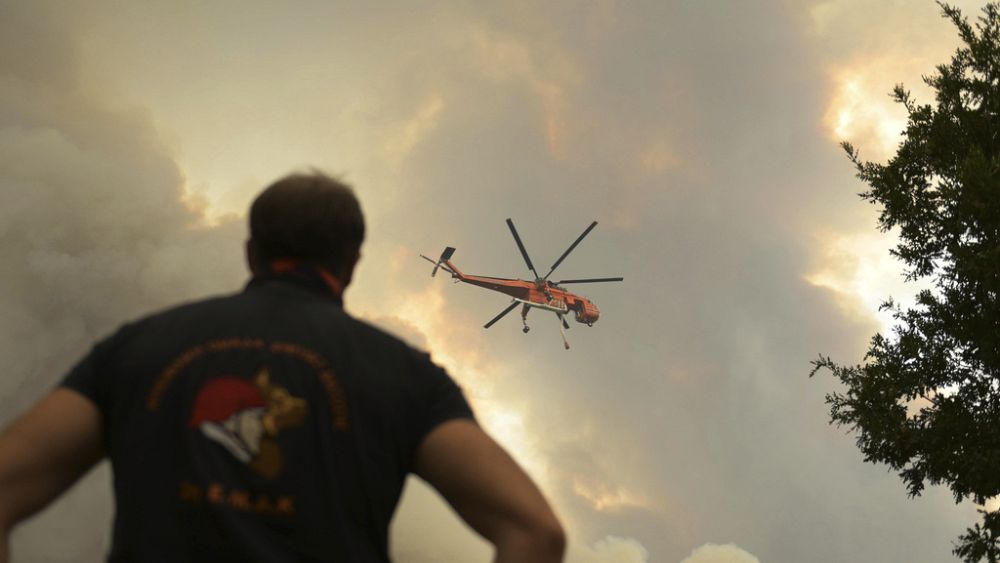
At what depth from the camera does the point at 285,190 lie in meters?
2.67

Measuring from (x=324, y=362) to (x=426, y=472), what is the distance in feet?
1.36

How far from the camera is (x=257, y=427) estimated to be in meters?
2.31

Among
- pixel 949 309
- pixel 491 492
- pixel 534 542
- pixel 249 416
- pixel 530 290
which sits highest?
pixel 530 290

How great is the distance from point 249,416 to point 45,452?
0.54m

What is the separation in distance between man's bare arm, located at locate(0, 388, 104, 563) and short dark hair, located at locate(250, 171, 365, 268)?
2.28ft

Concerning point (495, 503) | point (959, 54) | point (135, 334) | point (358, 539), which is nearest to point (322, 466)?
point (358, 539)

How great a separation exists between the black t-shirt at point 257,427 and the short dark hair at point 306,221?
8.3 inches

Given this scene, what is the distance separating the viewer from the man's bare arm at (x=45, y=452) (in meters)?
2.24

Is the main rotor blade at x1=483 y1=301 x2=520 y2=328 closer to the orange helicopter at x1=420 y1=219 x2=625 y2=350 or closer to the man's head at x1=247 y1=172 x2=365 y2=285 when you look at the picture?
the orange helicopter at x1=420 y1=219 x2=625 y2=350

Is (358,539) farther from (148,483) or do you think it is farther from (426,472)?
(148,483)

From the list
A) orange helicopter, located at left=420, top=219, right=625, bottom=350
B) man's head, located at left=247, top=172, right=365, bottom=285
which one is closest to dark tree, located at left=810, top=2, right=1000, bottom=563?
man's head, located at left=247, top=172, right=365, bottom=285

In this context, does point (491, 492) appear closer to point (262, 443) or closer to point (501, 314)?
point (262, 443)

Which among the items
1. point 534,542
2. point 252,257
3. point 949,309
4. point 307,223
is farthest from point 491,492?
point 949,309

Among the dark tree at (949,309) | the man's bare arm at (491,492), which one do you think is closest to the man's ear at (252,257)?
the man's bare arm at (491,492)
